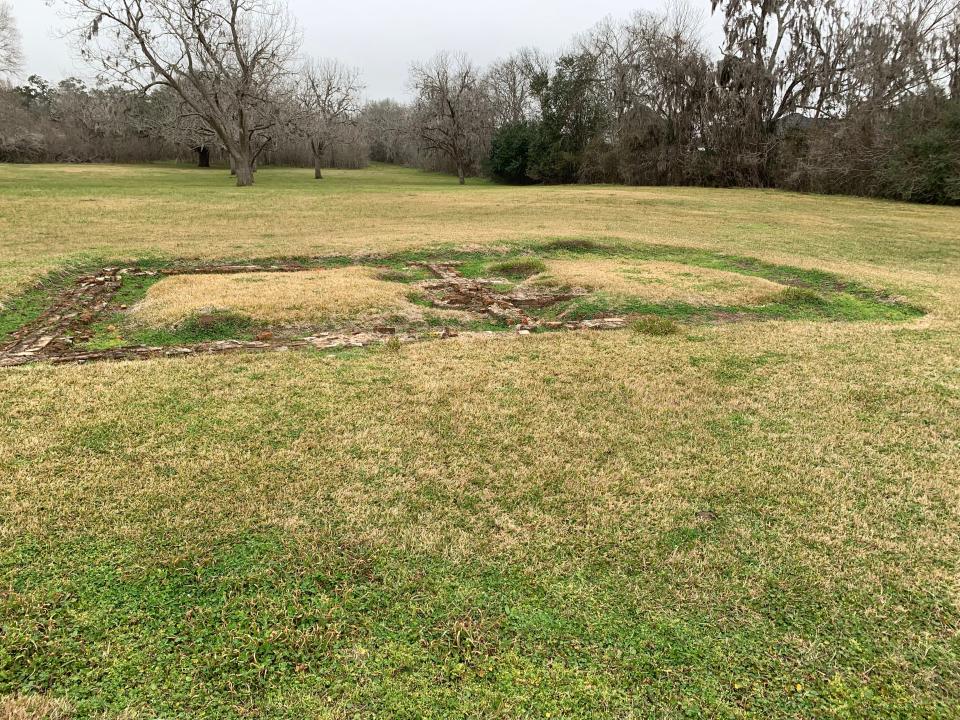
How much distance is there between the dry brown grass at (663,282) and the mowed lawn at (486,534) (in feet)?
6.37

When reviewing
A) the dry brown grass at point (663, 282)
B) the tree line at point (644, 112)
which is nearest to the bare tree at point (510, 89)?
the tree line at point (644, 112)

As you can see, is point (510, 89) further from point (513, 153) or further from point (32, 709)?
point (32, 709)

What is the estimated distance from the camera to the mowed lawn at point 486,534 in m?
1.91

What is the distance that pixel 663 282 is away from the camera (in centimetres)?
776

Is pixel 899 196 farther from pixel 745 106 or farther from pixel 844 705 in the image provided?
pixel 844 705

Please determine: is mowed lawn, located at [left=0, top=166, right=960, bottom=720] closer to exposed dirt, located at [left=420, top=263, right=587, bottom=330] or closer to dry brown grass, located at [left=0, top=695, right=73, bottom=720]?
dry brown grass, located at [left=0, top=695, right=73, bottom=720]

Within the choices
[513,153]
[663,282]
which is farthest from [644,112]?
[663,282]

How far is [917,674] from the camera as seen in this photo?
6.39ft

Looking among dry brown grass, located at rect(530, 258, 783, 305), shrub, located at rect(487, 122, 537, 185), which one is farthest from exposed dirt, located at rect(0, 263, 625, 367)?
shrub, located at rect(487, 122, 537, 185)

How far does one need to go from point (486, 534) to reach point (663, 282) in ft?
19.8

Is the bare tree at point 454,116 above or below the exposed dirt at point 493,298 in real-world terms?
above

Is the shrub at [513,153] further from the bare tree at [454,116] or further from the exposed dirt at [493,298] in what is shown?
the exposed dirt at [493,298]

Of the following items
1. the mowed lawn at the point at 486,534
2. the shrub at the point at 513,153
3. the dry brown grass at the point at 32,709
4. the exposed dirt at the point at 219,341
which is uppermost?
the shrub at the point at 513,153

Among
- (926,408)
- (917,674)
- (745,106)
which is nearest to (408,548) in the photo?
(917,674)
